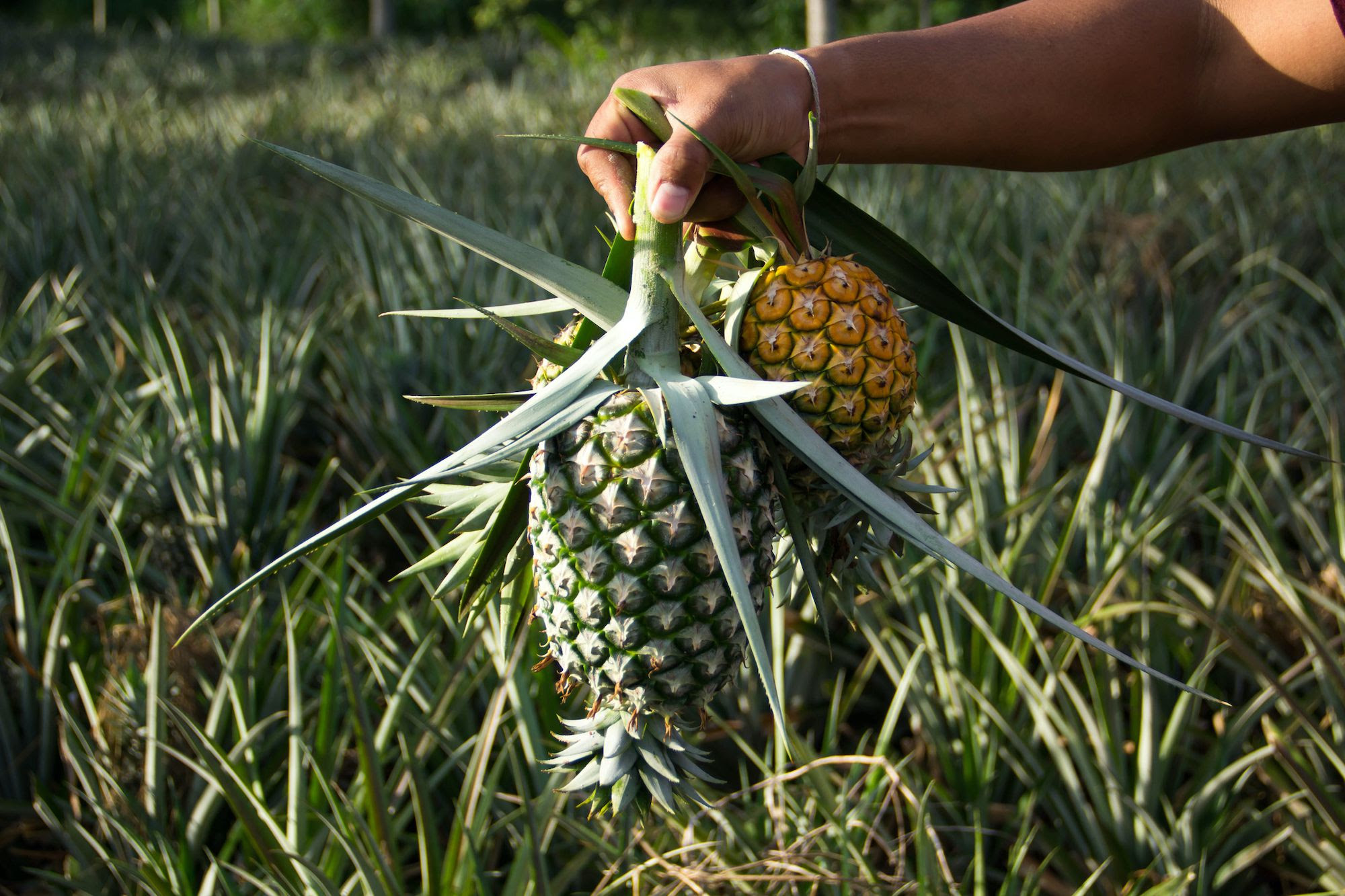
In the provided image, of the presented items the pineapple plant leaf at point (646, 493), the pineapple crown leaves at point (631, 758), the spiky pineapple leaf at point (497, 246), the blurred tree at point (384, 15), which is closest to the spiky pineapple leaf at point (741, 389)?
the pineapple plant leaf at point (646, 493)

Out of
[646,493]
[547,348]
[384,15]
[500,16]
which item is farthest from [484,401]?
[500,16]

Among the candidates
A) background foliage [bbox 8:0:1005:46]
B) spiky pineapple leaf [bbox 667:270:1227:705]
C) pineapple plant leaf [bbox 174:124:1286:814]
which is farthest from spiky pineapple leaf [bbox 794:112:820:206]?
background foliage [bbox 8:0:1005:46]

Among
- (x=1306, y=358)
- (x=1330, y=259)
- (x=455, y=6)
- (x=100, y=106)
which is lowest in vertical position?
(x=1306, y=358)

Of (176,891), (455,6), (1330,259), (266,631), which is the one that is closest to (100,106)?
(266,631)

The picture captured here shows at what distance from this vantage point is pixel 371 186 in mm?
646

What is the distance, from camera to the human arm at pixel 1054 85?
0.93 m

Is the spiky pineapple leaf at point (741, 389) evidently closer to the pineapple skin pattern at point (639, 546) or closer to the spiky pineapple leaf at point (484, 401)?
the pineapple skin pattern at point (639, 546)

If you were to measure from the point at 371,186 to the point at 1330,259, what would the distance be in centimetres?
333

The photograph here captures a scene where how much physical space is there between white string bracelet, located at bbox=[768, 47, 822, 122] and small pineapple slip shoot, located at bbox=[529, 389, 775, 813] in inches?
16.1

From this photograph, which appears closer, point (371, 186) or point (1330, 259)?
point (371, 186)

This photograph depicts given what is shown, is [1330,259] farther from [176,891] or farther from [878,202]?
[176,891]

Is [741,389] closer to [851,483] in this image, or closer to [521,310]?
[851,483]

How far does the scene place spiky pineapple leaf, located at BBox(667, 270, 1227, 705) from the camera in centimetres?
56

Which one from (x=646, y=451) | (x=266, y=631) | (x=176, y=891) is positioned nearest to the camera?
(x=646, y=451)
